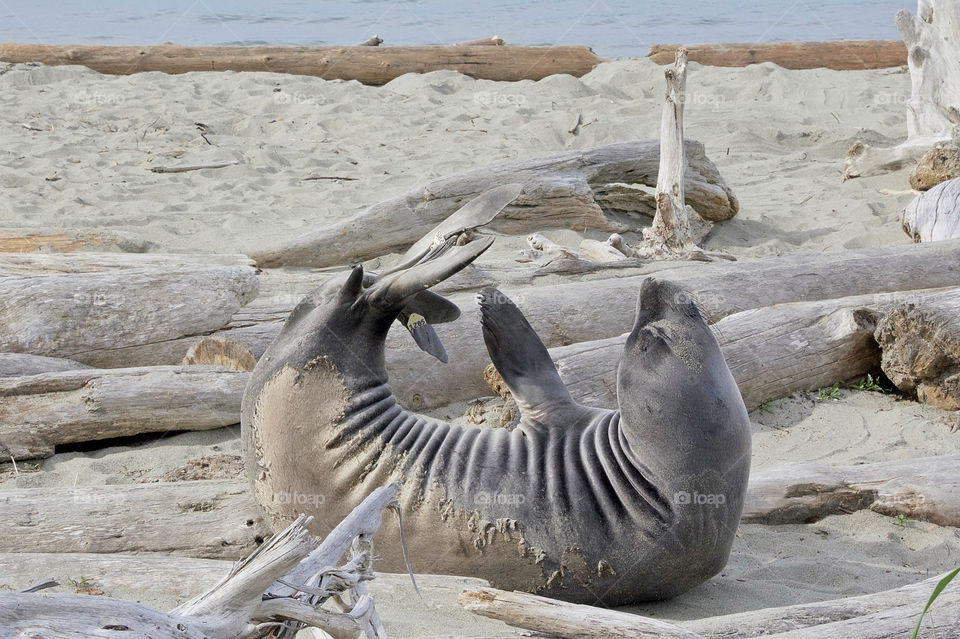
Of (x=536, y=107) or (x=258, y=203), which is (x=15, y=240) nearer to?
(x=258, y=203)

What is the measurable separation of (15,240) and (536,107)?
18.6 feet

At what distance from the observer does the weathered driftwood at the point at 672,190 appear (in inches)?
253

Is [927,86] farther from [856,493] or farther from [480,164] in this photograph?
[856,493]

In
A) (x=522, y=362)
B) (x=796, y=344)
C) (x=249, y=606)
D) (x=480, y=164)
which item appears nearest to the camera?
(x=249, y=606)

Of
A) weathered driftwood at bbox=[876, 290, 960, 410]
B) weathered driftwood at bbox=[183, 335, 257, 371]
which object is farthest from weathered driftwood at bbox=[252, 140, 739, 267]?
weathered driftwood at bbox=[876, 290, 960, 410]

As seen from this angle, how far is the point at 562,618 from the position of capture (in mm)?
2340

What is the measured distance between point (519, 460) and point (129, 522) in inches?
54.7

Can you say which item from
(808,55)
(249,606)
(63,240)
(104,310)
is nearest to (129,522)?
(104,310)

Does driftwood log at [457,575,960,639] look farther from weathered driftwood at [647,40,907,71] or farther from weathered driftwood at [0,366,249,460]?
weathered driftwood at [647,40,907,71]

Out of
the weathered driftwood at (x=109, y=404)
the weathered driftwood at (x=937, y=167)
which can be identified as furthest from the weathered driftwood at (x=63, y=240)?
the weathered driftwood at (x=937, y=167)

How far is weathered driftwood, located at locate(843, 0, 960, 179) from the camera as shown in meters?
7.89

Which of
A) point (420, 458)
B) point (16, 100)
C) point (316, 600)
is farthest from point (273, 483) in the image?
point (16, 100)

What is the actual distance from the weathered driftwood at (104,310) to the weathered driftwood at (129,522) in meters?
1.10

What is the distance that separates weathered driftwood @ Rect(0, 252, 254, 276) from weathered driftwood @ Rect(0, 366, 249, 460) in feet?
3.14
